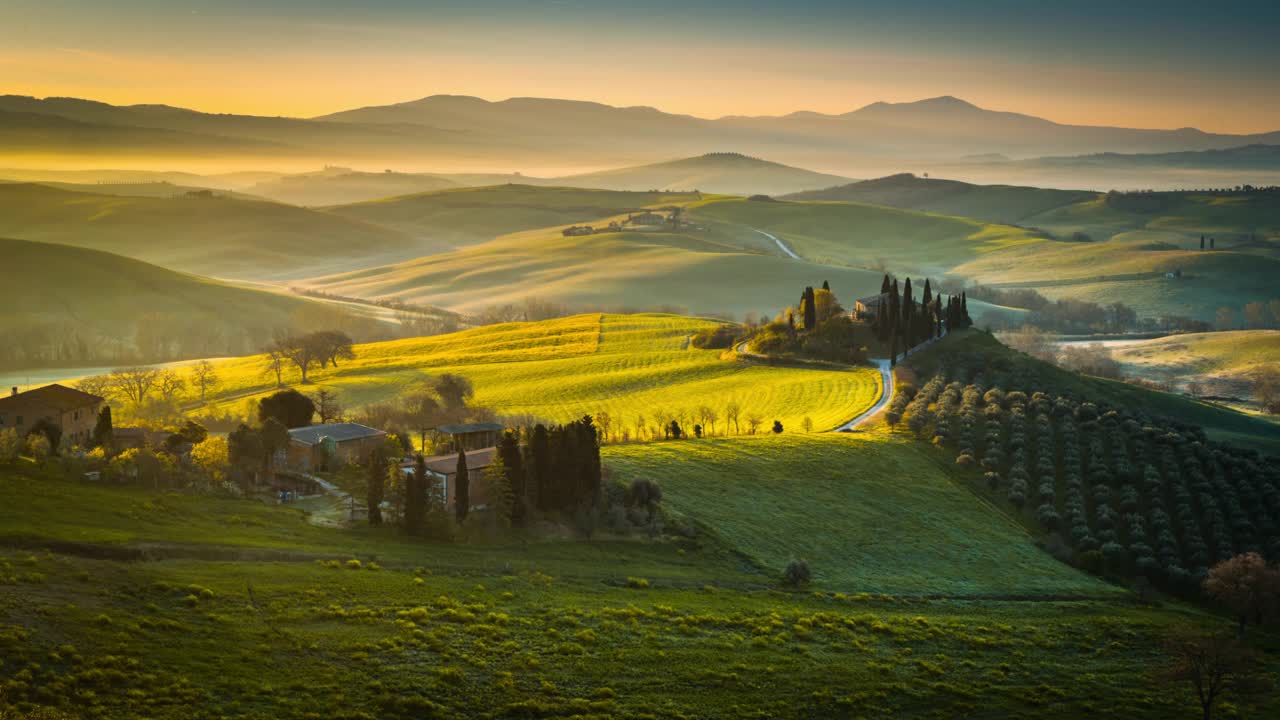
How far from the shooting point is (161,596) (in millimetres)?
33531

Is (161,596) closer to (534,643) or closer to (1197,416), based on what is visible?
(534,643)

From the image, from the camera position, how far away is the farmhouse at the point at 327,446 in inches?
2276

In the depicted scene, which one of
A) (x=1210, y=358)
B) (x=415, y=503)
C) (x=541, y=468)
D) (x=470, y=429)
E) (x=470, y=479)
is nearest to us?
(x=415, y=503)

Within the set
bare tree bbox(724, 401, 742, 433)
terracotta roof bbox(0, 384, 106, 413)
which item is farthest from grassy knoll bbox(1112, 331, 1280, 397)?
terracotta roof bbox(0, 384, 106, 413)

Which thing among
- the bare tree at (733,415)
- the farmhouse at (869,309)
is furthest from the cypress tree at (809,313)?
the bare tree at (733,415)

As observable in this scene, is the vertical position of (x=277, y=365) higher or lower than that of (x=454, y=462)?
higher

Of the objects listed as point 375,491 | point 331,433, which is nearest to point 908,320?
point 331,433

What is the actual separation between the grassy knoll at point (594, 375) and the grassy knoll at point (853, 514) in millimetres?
10847

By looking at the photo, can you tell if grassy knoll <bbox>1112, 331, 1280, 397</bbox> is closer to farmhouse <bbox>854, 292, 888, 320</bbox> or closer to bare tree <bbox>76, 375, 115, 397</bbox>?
farmhouse <bbox>854, 292, 888, 320</bbox>

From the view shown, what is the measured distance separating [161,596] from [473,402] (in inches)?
2205

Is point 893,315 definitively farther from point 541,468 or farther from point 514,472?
point 514,472

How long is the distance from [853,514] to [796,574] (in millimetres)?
13118

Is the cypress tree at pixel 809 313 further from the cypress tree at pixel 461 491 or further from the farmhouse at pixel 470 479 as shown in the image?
the cypress tree at pixel 461 491

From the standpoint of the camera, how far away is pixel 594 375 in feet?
330
